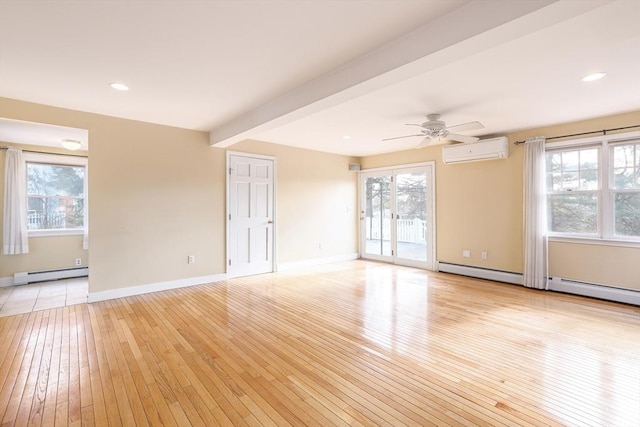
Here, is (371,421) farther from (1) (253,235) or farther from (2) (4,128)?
(2) (4,128)

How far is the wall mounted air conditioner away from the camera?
16.2 ft

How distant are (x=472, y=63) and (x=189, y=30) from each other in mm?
2349

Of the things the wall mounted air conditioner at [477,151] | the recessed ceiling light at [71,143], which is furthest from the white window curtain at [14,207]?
the wall mounted air conditioner at [477,151]

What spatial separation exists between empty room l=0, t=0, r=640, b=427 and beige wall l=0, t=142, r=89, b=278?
0.12 ft

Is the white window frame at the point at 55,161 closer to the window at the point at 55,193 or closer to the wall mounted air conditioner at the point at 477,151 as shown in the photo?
the window at the point at 55,193

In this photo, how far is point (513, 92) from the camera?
10.8 feet

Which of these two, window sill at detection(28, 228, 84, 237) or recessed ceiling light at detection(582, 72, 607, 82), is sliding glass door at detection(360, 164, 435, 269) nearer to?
recessed ceiling light at detection(582, 72, 607, 82)

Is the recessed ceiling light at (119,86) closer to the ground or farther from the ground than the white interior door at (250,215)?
farther from the ground

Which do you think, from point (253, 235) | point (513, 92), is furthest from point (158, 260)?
point (513, 92)

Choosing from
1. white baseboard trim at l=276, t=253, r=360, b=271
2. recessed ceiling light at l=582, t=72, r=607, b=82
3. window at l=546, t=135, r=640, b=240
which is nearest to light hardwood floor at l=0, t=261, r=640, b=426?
window at l=546, t=135, r=640, b=240

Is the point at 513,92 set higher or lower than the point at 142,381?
higher

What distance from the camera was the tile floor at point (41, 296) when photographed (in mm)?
3922

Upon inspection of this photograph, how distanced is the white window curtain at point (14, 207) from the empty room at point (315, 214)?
0.14ft

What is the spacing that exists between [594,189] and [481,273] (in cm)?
210
